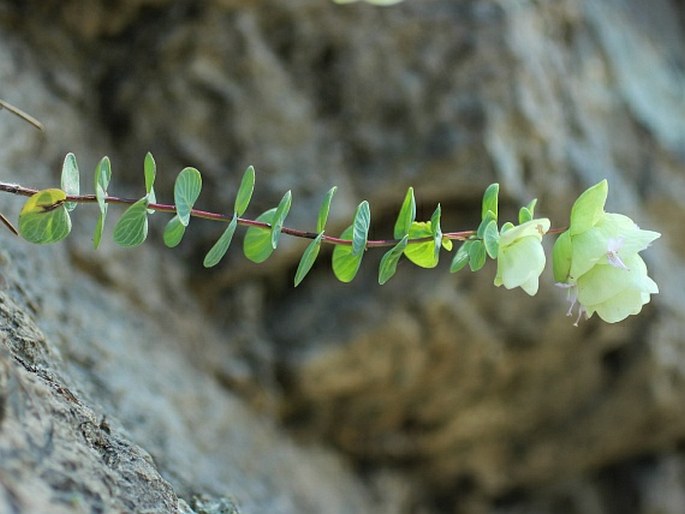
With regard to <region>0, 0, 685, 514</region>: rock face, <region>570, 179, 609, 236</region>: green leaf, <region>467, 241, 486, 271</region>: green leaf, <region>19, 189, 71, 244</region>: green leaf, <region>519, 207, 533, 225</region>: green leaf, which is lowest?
<region>19, 189, 71, 244</region>: green leaf

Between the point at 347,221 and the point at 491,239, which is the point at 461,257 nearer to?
the point at 491,239

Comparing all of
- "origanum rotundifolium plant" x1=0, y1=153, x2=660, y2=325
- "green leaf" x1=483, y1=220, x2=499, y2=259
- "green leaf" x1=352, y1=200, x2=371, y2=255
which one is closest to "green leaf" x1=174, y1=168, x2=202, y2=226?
"origanum rotundifolium plant" x1=0, y1=153, x2=660, y2=325

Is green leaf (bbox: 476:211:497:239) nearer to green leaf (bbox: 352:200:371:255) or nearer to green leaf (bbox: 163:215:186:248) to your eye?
green leaf (bbox: 352:200:371:255)

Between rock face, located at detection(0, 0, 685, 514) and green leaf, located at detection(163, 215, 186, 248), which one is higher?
rock face, located at detection(0, 0, 685, 514)

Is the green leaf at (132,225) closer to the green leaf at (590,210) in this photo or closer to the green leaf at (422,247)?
the green leaf at (422,247)

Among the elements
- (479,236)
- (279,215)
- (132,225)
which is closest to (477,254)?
(479,236)

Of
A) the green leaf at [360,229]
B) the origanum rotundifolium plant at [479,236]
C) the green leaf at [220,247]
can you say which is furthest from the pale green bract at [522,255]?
the green leaf at [220,247]

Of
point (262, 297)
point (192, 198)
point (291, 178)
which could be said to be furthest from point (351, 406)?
point (192, 198)
